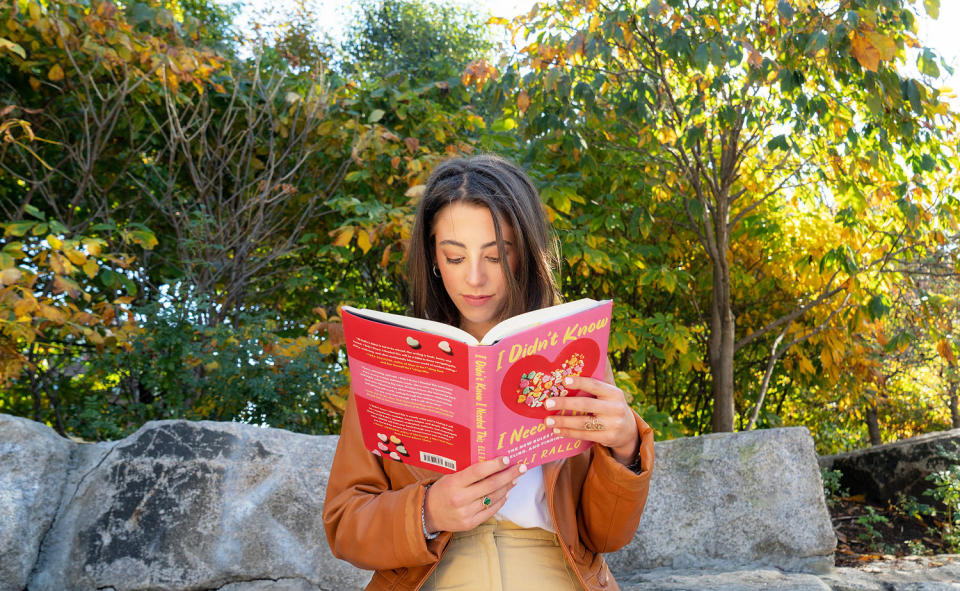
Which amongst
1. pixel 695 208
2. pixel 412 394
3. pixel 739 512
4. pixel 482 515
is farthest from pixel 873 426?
pixel 412 394

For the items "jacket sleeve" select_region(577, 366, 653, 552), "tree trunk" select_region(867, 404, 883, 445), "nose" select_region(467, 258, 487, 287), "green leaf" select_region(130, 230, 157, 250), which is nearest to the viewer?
"jacket sleeve" select_region(577, 366, 653, 552)

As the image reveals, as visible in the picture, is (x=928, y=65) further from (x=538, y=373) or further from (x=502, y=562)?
(x=502, y=562)

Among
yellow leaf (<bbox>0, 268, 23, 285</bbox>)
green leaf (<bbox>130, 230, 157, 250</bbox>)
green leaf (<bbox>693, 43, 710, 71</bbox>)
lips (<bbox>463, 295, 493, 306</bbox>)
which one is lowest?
lips (<bbox>463, 295, 493, 306</bbox>)

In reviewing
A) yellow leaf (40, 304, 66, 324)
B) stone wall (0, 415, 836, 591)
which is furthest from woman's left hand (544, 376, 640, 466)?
yellow leaf (40, 304, 66, 324)

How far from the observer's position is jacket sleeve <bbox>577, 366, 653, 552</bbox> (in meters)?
1.28

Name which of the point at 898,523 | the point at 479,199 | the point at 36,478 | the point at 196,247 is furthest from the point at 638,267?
the point at 36,478

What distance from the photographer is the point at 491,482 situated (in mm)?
1163

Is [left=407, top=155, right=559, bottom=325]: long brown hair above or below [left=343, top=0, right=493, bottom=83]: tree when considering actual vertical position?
below

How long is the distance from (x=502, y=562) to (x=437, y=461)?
0.26 m

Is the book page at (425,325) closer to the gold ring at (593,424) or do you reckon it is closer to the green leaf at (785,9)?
the gold ring at (593,424)

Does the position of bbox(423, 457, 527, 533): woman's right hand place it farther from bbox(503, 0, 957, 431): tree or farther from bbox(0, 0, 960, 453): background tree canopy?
bbox(503, 0, 957, 431): tree

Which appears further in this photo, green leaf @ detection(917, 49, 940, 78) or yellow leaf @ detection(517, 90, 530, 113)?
yellow leaf @ detection(517, 90, 530, 113)

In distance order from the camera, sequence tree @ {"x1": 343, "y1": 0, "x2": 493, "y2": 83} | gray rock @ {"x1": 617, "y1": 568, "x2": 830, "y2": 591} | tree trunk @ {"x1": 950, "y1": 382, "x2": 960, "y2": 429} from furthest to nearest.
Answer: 1. tree @ {"x1": 343, "y1": 0, "x2": 493, "y2": 83}
2. tree trunk @ {"x1": 950, "y1": 382, "x2": 960, "y2": 429}
3. gray rock @ {"x1": 617, "y1": 568, "x2": 830, "y2": 591}

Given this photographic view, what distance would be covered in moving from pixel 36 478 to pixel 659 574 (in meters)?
2.03
